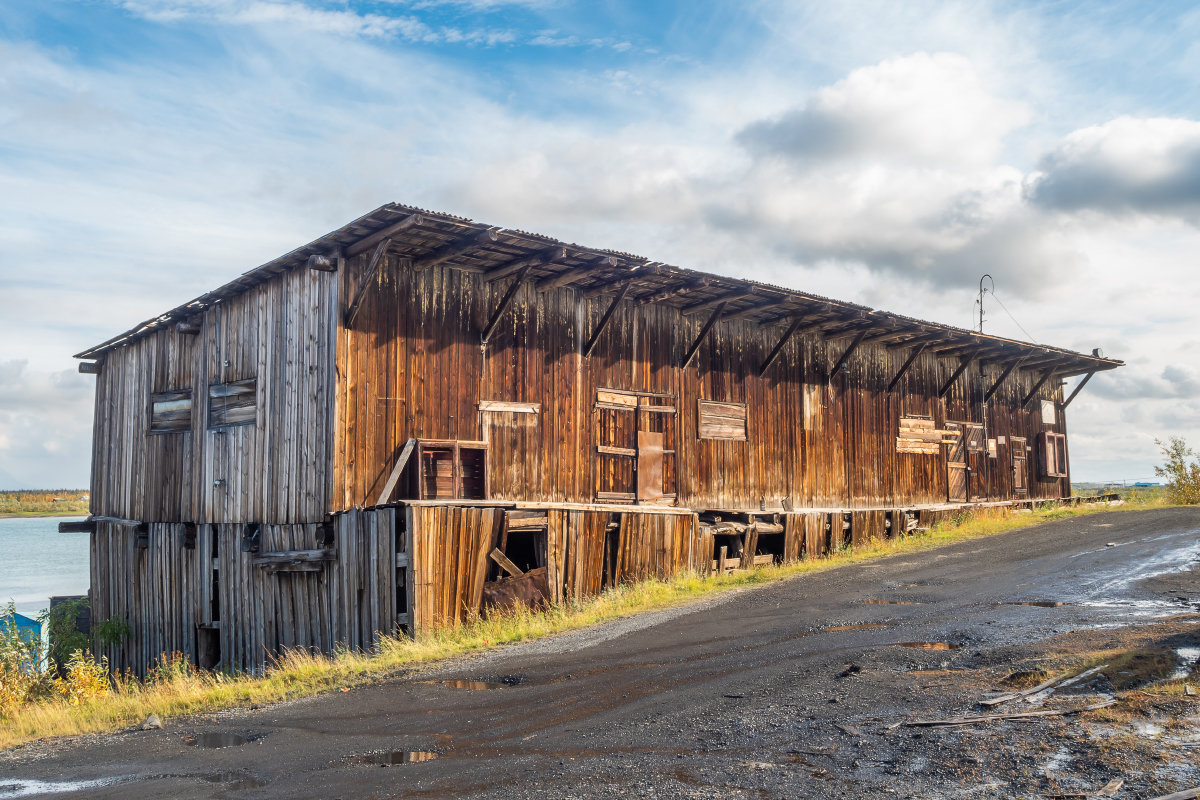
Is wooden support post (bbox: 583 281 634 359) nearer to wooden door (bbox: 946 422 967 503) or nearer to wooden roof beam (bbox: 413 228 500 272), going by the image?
wooden roof beam (bbox: 413 228 500 272)

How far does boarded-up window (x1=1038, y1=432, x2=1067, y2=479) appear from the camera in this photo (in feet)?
104

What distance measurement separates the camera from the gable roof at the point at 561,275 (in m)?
14.0

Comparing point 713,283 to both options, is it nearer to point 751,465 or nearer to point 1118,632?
point 751,465

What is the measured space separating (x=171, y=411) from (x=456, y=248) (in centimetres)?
781

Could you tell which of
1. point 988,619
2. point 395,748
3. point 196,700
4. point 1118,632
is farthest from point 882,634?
point 196,700

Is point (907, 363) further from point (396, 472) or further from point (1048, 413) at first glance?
point (396, 472)

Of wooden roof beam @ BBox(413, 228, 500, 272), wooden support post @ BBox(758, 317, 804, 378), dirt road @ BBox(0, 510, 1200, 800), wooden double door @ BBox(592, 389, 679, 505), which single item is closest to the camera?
dirt road @ BBox(0, 510, 1200, 800)

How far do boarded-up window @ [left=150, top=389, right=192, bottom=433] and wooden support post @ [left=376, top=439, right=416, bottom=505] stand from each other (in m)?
5.63

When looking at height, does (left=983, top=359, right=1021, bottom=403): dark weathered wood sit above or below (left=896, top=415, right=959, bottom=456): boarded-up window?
above

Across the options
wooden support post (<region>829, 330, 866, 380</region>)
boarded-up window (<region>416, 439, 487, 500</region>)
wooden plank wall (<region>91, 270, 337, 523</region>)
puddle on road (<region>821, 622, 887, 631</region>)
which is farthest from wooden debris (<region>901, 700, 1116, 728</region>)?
→ wooden support post (<region>829, 330, 866, 380</region>)

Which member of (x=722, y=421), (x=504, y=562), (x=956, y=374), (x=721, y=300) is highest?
(x=721, y=300)

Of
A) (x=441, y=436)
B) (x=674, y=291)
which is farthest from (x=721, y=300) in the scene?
(x=441, y=436)

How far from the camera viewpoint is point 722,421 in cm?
2038

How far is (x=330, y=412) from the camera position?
14.4 m
